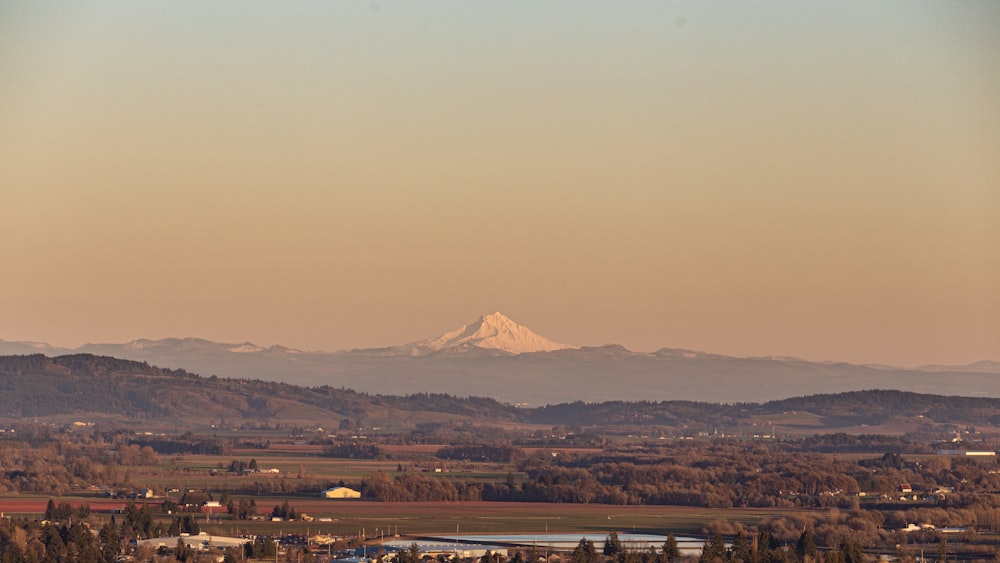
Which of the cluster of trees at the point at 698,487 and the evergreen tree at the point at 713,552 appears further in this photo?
the cluster of trees at the point at 698,487

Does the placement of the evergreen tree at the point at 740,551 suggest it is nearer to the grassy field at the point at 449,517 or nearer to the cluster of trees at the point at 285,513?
the grassy field at the point at 449,517

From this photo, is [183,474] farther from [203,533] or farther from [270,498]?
[203,533]

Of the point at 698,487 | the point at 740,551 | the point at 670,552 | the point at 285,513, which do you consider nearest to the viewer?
the point at 740,551

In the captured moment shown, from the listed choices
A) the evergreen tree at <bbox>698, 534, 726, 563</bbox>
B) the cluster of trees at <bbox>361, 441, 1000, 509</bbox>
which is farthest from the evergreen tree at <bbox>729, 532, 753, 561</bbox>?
Result: the cluster of trees at <bbox>361, 441, 1000, 509</bbox>

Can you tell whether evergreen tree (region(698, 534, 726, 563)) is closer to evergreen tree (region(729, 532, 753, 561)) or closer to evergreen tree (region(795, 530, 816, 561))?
evergreen tree (region(729, 532, 753, 561))

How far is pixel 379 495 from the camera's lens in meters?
172

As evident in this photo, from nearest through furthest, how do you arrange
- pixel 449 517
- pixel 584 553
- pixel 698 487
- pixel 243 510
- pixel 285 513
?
pixel 584 553 < pixel 285 513 < pixel 243 510 < pixel 449 517 < pixel 698 487

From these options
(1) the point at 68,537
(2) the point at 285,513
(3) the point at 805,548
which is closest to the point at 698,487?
(2) the point at 285,513

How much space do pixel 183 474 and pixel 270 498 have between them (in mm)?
36360

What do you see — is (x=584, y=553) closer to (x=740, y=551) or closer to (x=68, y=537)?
(x=740, y=551)

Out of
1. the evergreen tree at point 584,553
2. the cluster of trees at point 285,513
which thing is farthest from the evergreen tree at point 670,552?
the cluster of trees at point 285,513

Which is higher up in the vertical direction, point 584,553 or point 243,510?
point 243,510

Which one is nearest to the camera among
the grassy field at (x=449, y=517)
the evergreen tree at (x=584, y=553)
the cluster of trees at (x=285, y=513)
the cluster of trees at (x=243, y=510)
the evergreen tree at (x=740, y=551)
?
the evergreen tree at (x=740, y=551)

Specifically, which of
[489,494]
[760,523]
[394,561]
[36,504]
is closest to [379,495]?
[489,494]
